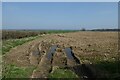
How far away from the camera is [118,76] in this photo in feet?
44.0

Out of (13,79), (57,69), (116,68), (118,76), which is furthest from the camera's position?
(57,69)

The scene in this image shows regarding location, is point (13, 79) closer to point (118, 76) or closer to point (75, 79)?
point (75, 79)

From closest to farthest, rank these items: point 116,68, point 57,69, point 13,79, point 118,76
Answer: point 118,76
point 13,79
point 116,68
point 57,69

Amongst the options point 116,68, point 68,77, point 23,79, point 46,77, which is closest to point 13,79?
point 23,79

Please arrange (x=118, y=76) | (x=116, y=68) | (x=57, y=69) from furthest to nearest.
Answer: (x=57, y=69)
(x=116, y=68)
(x=118, y=76)

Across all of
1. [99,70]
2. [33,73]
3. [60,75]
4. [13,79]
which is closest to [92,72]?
[99,70]

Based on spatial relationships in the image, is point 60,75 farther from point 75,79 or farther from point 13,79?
point 13,79

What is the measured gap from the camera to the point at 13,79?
47.3 feet

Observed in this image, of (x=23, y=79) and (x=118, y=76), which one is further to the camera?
(x=23, y=79)

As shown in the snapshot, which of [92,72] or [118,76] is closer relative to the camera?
[118,76]

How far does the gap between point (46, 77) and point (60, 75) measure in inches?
27.7

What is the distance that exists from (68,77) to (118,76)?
2457 millimetres

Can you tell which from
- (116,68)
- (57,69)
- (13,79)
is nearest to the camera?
(13,79)

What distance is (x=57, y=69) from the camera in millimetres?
17078
